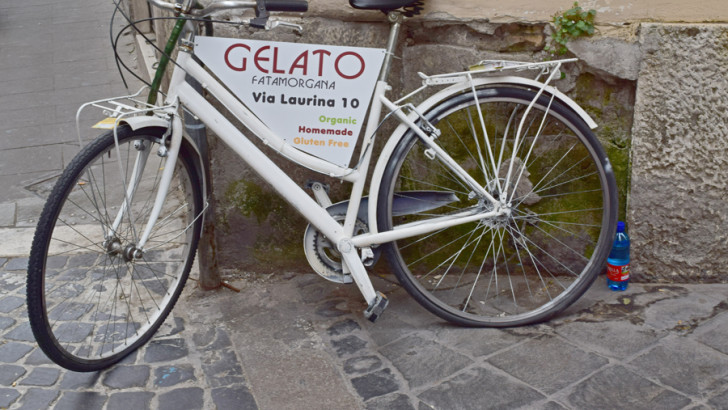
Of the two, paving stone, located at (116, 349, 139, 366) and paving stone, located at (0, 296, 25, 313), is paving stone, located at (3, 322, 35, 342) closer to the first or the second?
paving stone, located at (0, 296, 25, 313)

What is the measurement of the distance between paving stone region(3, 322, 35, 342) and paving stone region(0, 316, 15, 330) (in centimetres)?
5

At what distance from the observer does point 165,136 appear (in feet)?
9.32

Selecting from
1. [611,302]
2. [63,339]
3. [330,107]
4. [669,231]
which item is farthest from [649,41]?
[63,339]

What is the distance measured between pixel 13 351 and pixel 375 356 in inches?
54.3

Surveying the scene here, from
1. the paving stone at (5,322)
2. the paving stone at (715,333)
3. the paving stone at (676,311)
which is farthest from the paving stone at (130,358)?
the paving stone at (715,333)

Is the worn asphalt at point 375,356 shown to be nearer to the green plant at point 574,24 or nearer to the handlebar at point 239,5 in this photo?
the green plant at point 574,24

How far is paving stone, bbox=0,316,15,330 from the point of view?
125 inches

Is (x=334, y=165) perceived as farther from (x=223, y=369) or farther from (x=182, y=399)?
(x=182, y=399)

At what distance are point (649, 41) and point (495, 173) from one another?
2.86ft

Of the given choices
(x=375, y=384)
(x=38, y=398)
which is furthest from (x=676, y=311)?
(x=38, y=398)

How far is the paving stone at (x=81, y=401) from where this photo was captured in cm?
264

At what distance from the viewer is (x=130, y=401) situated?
2682 mm

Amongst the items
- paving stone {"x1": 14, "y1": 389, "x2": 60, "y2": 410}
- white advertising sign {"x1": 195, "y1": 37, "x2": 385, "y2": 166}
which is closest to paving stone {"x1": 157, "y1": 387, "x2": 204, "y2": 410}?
paving stone {"x1": 14, "y1": 389, "x2": 60, "y2": 410}

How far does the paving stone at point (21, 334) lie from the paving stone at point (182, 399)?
74 cm
